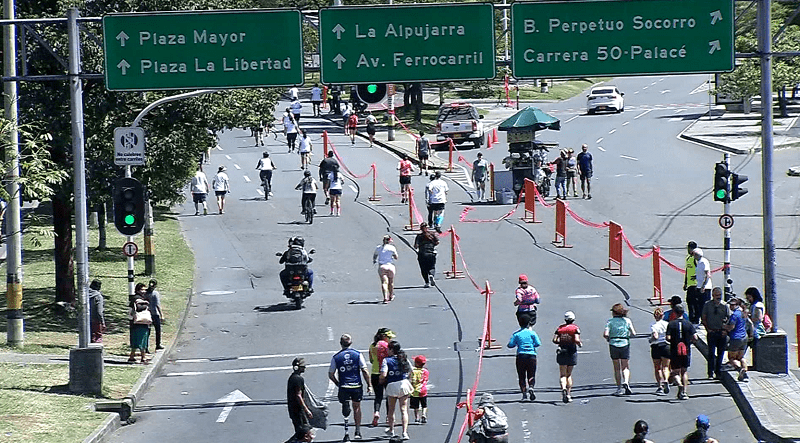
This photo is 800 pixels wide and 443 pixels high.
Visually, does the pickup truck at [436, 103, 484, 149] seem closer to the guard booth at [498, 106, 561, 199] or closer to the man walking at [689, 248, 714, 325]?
the guard booth at [498, 106, 561, 199]

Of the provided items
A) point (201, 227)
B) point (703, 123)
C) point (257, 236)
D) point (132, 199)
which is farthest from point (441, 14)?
point (703, 123)

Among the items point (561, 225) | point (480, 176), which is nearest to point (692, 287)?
point (561, 225)

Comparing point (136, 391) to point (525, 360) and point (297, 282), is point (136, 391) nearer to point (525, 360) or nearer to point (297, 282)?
point (525, 360)

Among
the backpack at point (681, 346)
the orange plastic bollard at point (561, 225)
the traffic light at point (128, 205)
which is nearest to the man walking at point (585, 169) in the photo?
the orange plastic bollard at point (561, 225)

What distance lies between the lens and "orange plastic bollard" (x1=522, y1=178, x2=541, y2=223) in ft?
120

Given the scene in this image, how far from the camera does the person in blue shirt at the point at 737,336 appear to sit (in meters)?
20.5

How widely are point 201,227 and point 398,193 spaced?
7426 millimetres

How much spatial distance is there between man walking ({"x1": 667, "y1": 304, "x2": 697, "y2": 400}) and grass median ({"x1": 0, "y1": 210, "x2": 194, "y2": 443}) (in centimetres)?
894

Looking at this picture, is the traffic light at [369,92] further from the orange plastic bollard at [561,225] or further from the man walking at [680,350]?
the orange plastic bollard at [561,225]

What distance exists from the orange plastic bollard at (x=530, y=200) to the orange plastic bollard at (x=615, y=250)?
6.36 metres

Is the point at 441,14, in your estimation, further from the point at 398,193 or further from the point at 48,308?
the point at 398,193

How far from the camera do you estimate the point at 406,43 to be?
20078 millimetres

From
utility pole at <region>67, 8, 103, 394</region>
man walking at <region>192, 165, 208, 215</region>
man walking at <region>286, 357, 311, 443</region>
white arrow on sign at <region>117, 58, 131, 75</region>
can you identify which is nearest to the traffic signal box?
man walking at <region>286, 357, 311, 443</region>

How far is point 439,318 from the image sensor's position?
25672 millimetres
